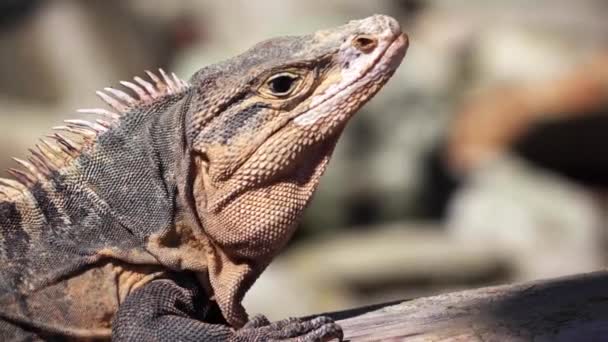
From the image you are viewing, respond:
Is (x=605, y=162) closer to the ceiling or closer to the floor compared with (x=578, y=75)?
closer to the floor

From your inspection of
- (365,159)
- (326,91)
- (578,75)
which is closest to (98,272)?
(326,91)

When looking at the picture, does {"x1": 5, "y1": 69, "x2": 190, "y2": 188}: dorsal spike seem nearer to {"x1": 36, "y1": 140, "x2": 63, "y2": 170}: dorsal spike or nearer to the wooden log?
{"x1": 36, "y1": 140, "x2": 63, "y2": 170}: dorsal spike

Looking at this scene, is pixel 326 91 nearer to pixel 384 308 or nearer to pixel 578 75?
pixel 384 308

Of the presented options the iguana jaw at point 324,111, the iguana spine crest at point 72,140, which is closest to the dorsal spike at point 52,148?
the iguana spine crest at point 72,140

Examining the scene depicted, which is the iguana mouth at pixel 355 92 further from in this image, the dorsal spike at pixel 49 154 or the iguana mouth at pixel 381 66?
the dorsal spike at pixel 49 154

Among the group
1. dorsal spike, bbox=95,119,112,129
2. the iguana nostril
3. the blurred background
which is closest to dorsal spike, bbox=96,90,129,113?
dorsal spike, bbox=95,119,112,129

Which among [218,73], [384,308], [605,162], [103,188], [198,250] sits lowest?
[605,162]

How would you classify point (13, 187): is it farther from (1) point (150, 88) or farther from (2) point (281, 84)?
(2) point (281, 84)
